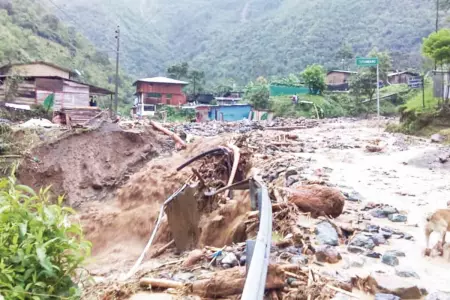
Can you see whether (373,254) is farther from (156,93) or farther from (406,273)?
(156,93)

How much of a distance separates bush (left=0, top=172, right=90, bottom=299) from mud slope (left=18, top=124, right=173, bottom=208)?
8679 millimetres

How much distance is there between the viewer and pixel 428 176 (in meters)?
9.36

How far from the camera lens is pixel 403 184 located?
828 centimetres

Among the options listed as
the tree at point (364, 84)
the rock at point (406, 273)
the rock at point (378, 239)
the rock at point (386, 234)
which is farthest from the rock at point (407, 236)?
the tree at point (364, 84)

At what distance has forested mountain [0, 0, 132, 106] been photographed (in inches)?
1924

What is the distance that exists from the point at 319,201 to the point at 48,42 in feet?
190

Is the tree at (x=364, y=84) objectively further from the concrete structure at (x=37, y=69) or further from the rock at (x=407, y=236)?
the rock at (x=407, y=236)

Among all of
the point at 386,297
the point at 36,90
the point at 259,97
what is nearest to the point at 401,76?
the point at 259,97

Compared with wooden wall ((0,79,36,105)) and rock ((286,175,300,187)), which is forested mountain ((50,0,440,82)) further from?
rock ((286,175,300,187))

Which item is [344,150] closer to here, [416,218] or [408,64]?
[416,218]

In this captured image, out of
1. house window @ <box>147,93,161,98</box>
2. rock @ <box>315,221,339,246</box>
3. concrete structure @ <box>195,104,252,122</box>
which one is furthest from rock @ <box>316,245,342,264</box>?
house window @ <box>147,93,161,98</box>

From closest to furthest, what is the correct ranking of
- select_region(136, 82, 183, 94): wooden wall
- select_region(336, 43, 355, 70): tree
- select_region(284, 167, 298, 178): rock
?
select_region(284, 167, 298, 178): rock, select_region(136, 82, 183, 94): wooden wall, select_region(336, 43, 355, 70): tree

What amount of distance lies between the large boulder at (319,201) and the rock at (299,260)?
1.52 meters

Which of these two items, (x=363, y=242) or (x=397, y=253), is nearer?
(x=397, y=253)
